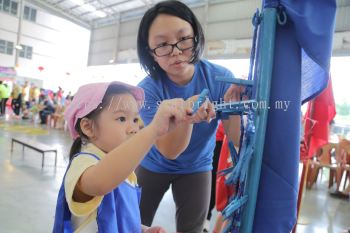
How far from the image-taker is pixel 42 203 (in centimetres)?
262

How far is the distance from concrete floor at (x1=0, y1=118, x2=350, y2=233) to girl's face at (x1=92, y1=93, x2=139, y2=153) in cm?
173

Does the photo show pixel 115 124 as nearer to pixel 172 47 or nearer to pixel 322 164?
pixel 172 47

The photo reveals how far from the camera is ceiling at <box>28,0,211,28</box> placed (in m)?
12.1

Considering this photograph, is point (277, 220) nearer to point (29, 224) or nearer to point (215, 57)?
point (29, 224)

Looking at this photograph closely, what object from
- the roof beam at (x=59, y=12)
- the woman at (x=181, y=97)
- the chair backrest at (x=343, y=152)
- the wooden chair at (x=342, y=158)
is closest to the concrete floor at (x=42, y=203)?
the wooden chair at (x=342, y=158)

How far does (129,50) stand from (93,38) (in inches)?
141

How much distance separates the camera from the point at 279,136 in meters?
0.62

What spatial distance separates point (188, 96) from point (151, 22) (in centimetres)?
29

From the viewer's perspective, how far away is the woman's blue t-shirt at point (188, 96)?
3.27ft

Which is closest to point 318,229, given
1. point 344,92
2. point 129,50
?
point 344,92

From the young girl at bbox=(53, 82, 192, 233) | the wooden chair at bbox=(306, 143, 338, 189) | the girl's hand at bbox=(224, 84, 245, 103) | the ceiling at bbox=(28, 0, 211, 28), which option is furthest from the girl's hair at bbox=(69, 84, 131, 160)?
the ceiling at bbox=(28, 0, 211, 28)

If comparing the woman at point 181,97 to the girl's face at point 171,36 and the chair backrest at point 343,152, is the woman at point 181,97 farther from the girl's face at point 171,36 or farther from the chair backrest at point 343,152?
the chair backrest at point 343,152

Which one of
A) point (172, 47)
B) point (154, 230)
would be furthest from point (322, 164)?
point (172, 47)

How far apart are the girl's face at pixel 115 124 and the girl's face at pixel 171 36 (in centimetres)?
19
